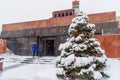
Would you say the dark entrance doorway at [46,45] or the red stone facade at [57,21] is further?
the dark entrance doorway at [46,45]

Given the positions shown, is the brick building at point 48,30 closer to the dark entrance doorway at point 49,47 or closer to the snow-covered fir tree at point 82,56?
the dark entrance doorway at point 49,47

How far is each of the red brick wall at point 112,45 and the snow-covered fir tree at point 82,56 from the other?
16.8ft

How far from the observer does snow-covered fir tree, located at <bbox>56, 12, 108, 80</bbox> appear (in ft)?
22.3

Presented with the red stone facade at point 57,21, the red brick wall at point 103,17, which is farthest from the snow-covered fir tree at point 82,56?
the red stone facade at point 57,21

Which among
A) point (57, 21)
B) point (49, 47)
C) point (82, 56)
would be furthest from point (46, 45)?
point (82, 56)

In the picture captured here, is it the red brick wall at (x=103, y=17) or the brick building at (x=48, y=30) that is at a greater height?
the red brick wall at (x=103, y=17)

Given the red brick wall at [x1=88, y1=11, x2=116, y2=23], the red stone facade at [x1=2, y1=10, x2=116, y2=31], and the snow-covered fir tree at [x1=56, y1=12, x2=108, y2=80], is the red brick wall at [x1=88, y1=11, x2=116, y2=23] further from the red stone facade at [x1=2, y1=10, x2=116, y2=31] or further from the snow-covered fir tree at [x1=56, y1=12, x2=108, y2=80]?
the snow-covered fir tree at [x1=56, y1=12, x2=108, y2=80]

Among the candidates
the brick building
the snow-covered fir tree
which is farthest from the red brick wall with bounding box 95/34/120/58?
the snow-covered fir tree

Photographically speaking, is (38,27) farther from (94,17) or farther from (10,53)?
(94,17)

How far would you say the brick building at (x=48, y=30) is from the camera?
1501 centimetres

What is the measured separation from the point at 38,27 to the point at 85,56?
12.1 m

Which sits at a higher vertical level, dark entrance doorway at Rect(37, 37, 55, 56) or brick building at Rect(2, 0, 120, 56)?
brick building at Rect(2, 0, 120, 56)

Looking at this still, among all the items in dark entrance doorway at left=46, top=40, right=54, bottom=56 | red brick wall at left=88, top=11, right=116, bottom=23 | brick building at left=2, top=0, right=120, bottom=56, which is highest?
red brick wall at left=88, top=11, right=116, bottom=23

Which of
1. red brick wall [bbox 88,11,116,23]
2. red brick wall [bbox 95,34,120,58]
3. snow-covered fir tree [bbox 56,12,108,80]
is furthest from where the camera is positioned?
red brick wall [bbox 88,11,116,23]
